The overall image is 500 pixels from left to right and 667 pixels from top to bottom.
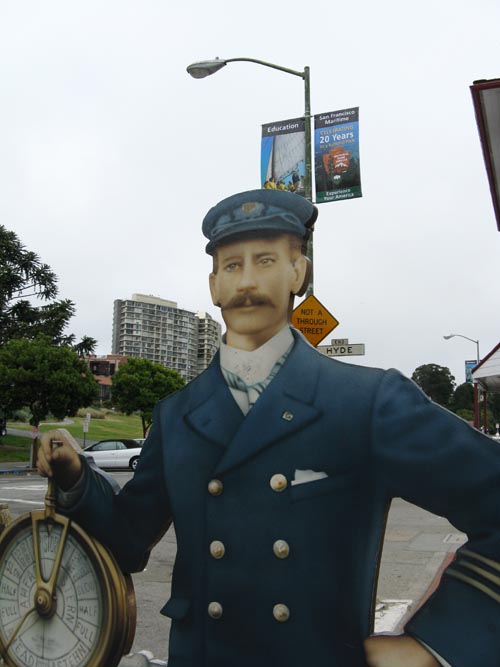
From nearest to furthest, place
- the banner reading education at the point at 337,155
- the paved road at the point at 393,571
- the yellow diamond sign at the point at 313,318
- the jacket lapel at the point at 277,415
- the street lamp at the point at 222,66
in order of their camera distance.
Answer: the jacket lapel at the point at 277,415
the paved road at the point at 393,571
the yellow diamond sign at the point at 313,318
the banner reading education at the point at 337,155
the street lamp at the point at 222,66

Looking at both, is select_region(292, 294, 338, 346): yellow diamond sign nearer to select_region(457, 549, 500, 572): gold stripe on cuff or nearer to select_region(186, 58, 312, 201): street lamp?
select_region(186, 58, 312, 201): street lamp

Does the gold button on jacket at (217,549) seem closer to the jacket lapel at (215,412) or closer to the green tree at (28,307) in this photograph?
the jacket lapel at (215,412)

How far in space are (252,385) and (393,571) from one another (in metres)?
5.78

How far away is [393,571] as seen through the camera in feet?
24.6

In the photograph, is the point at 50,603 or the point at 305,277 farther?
the point at 50,603

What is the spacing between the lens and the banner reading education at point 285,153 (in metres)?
8.68

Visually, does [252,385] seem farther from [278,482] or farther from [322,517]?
[322,517]

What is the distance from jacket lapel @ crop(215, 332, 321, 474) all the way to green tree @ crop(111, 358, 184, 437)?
3695 centimetres

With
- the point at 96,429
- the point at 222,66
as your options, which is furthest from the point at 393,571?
the point at 96,429

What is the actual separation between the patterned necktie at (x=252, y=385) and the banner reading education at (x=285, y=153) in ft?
20.5

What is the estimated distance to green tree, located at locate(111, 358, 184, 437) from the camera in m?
39.4

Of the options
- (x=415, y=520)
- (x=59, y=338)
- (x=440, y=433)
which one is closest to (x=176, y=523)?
(x=440, y=433)

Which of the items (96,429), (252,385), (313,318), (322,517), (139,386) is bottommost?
(322,517)

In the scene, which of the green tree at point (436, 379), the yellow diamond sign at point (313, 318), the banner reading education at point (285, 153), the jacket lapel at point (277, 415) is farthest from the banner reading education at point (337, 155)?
the green tree at point (436, 379)
